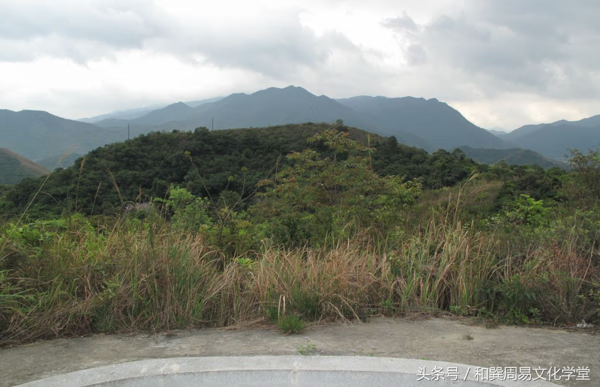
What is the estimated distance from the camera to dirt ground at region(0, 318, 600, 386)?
283cm

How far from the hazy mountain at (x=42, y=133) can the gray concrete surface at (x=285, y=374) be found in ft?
416

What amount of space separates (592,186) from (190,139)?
1812 inches

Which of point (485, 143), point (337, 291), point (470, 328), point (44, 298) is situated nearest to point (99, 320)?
point (44, 298)

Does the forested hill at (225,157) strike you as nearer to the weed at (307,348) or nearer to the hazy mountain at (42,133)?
the weed at (307,348)

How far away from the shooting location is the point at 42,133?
15350 centimetres

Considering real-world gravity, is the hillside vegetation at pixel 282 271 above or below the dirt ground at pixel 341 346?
above

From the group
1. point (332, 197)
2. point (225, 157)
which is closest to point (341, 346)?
point (332, 197)

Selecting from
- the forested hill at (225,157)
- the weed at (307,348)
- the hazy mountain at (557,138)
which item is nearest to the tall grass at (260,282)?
the weed at (307,348)

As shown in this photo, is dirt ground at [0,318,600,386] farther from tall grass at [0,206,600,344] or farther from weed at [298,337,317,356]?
tall grass at [0,206,600,344]

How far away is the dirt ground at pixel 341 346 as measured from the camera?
283 centimetres

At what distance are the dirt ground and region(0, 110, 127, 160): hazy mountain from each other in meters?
126

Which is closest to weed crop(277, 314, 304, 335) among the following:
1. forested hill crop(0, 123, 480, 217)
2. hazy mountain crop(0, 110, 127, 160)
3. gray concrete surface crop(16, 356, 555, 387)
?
Result: gray concrete surface crop(16, 356, 555, 387)

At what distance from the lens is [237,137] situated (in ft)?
172

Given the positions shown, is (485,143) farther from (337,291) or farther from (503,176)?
(337,291)
